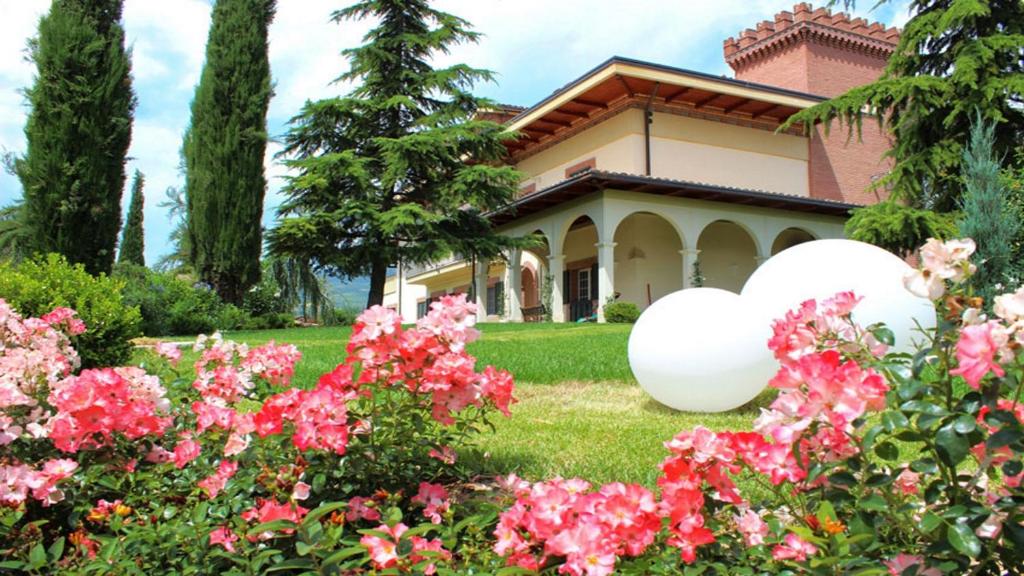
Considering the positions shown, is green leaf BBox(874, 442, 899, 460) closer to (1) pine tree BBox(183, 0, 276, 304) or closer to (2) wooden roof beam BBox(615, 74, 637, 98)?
(1) pine tree BBox(183, 0, 276, 304)

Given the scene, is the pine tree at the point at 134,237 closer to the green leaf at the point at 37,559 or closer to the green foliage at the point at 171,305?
the green foliage at the point at 171,305

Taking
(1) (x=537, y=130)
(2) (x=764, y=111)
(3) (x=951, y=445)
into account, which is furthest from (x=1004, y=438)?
(1) (x=537, y=130)

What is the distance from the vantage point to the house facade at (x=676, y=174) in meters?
20.5

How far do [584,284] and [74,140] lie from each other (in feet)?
49.4

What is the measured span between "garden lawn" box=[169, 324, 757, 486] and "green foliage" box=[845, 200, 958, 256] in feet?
17.7

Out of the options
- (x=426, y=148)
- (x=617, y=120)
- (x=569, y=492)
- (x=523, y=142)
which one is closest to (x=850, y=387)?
(x=569, y=492)

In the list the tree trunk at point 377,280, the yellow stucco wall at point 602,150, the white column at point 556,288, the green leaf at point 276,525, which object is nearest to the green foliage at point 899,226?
the white column at point 556,288

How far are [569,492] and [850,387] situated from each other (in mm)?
827

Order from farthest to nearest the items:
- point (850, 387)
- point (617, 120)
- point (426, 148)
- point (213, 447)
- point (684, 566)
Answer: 1. point (617, 120)
2. point (426, 148)
3. point (213, 447)
4. point (684, 566)
5. point (850, 387)

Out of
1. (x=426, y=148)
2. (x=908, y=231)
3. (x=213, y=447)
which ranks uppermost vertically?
(x=426, y=148)

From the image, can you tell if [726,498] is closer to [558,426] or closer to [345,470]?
[345,470]

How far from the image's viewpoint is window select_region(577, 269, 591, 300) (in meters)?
24.5

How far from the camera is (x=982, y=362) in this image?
1311 millimetres

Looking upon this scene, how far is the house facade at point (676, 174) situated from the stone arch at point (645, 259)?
1.4 inches
